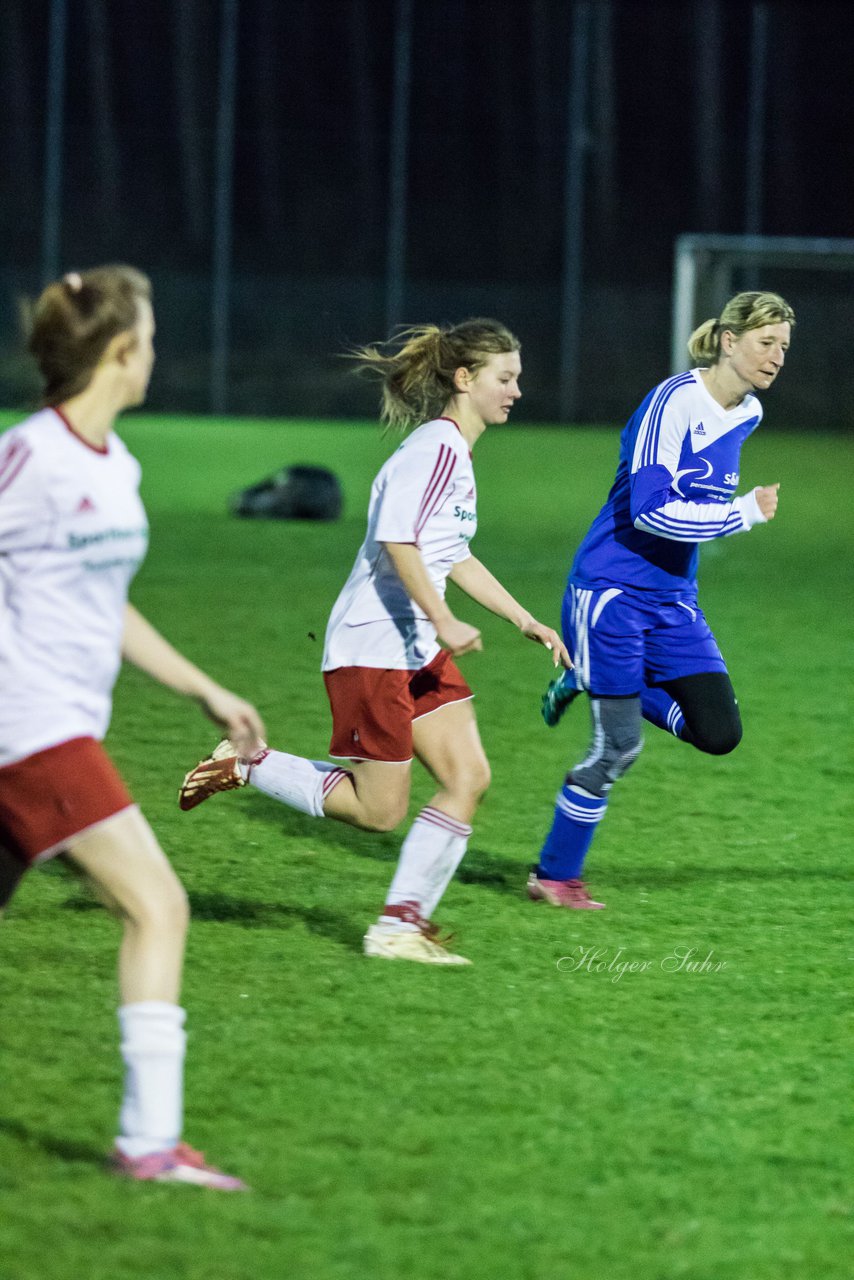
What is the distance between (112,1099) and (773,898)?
2584mm

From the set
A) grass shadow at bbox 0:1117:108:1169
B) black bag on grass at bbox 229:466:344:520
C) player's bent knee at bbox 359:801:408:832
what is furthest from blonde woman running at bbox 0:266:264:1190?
black bag on grass at bbox 229:466:344:520

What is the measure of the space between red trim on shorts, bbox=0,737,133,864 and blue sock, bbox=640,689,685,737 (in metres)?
2.68

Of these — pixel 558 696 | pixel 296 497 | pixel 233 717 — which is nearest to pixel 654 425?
pixel 558 696

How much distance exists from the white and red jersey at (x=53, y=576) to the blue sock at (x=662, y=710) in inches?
104

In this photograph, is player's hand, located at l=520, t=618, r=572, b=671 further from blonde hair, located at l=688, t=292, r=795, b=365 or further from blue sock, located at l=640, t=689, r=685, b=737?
blonde hair, located at l=688, t=292, r=795, b=365

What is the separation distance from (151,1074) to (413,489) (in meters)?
1.90

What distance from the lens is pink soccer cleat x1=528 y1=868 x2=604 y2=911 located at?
5.59 meters

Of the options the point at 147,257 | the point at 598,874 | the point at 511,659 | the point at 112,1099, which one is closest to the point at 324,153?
the point at 147,257

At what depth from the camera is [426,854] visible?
194 inches

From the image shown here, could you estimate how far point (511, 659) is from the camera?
1052 cm

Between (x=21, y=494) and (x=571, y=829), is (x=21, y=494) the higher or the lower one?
the higher one

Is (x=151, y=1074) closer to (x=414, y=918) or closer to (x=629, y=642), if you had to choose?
(x=414, y=918)

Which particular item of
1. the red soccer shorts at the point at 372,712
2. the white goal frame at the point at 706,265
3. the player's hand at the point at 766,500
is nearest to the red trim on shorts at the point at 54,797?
the red soccer shorts at the point at 372,712

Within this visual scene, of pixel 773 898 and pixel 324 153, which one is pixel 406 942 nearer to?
pixel 773 898
